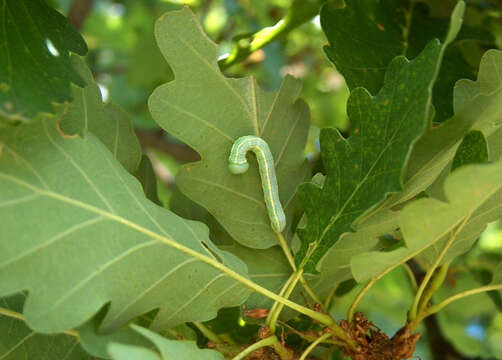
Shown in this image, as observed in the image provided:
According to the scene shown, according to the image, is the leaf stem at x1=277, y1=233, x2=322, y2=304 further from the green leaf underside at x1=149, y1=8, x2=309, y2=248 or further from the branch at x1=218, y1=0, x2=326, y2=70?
the branch at x1=218, y1=0, x2=326, y2=70

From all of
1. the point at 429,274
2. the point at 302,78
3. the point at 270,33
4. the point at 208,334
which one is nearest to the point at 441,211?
the point at 429,274

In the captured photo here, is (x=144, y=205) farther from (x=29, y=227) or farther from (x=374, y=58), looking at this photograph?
(x=374, y=58)

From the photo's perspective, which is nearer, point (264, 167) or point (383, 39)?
point (264, 167)

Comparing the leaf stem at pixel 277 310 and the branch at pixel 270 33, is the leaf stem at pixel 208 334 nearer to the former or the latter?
the leaf stem at pixel 277 310

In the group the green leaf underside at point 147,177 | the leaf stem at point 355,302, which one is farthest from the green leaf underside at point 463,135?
the green leaf underside at point 147,177

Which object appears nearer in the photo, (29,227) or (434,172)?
(29,227)

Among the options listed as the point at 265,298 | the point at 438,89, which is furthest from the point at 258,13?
the point at 265,298

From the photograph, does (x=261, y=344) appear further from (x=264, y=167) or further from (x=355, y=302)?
(x=264, y=167)
